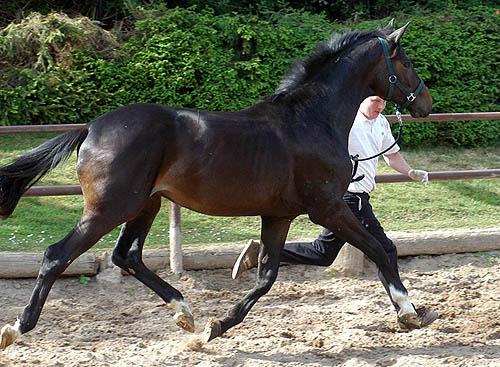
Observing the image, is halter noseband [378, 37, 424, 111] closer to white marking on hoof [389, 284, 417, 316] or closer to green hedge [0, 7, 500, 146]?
white marking on hoof [389, 284, 417, 316]

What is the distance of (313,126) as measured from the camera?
172 inches

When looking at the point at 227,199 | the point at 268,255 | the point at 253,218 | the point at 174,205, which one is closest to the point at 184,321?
the point at 268,255

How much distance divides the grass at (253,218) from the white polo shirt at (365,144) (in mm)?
1525

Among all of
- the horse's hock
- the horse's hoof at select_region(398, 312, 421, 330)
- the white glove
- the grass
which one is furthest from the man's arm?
the grass

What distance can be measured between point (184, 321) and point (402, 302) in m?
1.43

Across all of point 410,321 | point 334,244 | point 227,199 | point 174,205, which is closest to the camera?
point 227,199

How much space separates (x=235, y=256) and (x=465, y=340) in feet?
6.68

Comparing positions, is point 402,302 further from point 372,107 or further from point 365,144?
point 372,107

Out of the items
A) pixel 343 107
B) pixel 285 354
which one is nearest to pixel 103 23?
pixel 343 107

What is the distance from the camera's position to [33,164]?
4.20m

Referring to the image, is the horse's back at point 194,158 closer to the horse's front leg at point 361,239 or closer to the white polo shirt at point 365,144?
the horse's front leg at point 361,239

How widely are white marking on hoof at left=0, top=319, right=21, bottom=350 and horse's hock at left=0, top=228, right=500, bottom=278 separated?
144 cm

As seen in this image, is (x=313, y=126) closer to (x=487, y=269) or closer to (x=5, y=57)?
(x=487, y=269)

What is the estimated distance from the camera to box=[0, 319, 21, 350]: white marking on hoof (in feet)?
12.8
